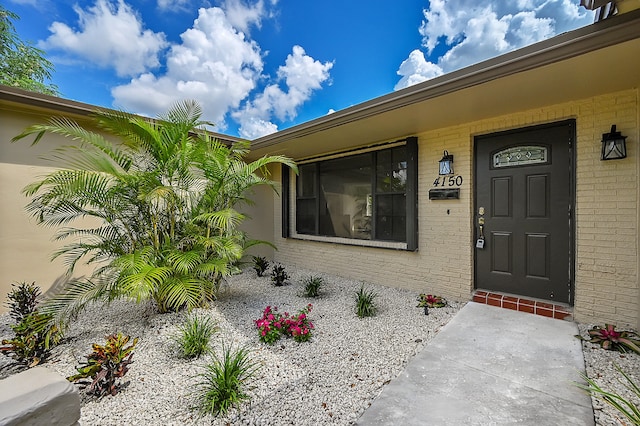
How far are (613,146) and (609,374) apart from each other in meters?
2.09

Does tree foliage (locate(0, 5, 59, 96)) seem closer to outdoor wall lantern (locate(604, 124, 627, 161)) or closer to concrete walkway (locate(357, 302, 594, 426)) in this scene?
concrete walkway (locate(357, 302, 594, 426))

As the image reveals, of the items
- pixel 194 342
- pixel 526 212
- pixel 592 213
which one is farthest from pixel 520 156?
pixel 194 342

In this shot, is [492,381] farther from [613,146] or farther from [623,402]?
[613,146]

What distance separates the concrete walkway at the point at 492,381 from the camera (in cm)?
166

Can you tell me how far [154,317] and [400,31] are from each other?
695 centimetres

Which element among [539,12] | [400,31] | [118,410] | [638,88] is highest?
[400,31]

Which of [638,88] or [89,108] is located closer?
[638,88]

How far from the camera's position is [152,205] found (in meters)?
3.10

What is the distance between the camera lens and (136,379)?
2064mm

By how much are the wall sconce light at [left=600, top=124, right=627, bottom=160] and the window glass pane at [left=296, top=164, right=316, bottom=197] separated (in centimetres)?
425

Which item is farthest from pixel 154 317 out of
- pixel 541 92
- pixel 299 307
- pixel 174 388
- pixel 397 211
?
pixel 541 92

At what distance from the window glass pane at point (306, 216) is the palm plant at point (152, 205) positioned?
2.42m

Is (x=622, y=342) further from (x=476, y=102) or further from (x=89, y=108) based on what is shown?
(x=89, y=108)

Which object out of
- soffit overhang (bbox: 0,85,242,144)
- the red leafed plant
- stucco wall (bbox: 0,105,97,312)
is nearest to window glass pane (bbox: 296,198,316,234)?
soffit overhang (bbox: 0,85,242,144)
